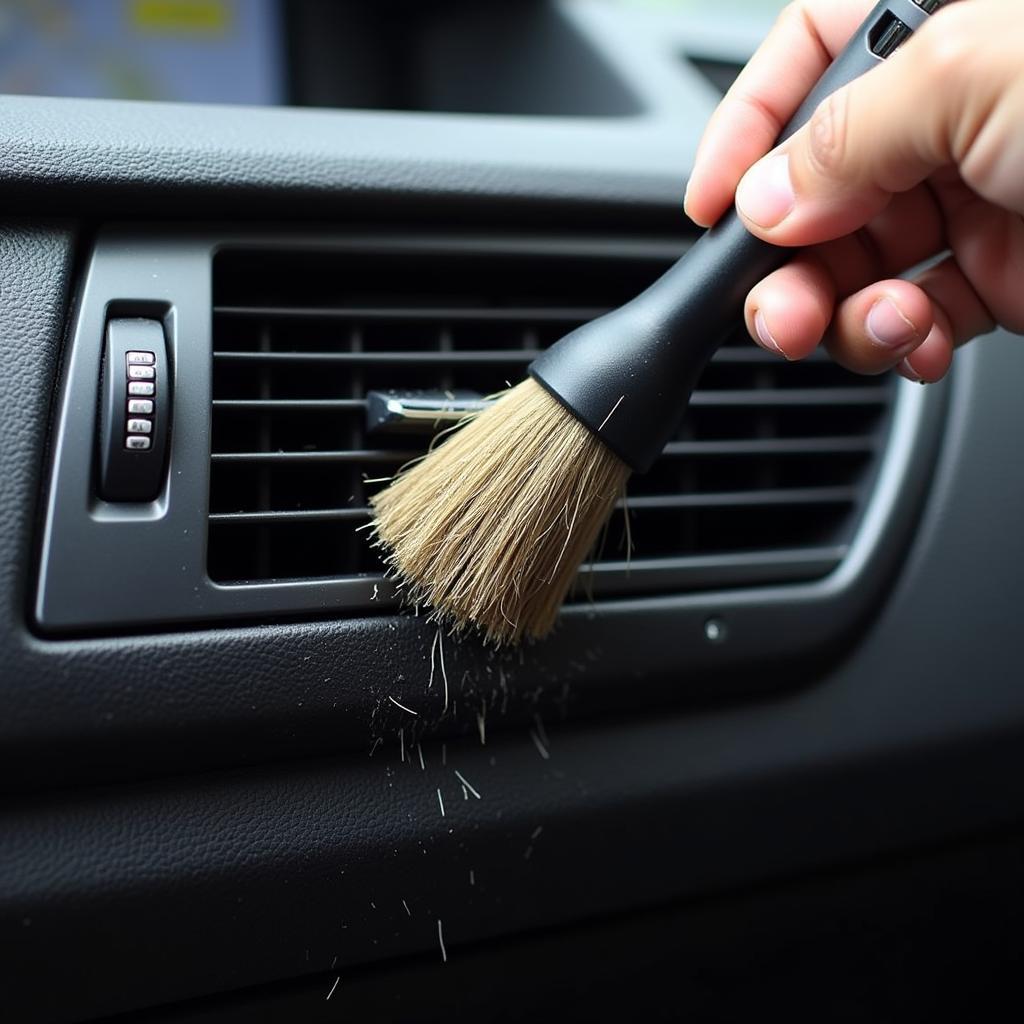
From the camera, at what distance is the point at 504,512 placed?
2.86 feet

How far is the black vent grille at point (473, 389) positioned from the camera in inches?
37.4

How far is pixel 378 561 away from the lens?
958 millimetres

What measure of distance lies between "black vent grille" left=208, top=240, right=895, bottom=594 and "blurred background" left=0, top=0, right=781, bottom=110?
46 cm

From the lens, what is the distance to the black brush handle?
0.82 m

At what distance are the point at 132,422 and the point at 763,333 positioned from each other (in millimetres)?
459

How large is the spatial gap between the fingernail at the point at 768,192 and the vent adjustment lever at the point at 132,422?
44 centimetres

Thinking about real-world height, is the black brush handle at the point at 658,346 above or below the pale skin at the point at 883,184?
below

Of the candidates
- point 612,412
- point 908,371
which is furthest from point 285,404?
point 908,371

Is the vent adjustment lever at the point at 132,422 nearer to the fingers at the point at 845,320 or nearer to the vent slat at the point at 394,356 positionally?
the vent slat at the point at 394,356

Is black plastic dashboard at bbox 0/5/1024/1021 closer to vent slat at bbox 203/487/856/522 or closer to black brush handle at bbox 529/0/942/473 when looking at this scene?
vent slat at bbox 203/487/856/522

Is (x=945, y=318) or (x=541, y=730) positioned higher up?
(x=945, y=318)

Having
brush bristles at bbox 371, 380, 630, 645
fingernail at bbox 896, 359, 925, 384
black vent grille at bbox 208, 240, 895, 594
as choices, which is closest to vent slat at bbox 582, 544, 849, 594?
black vent grille at bbox 208, 240, 895, 594

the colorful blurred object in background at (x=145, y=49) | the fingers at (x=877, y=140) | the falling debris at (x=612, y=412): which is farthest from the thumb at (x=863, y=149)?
the colorful blurred object in background at (x=145, y=49)

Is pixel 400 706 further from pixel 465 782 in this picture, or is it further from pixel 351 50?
pixel 351 50
